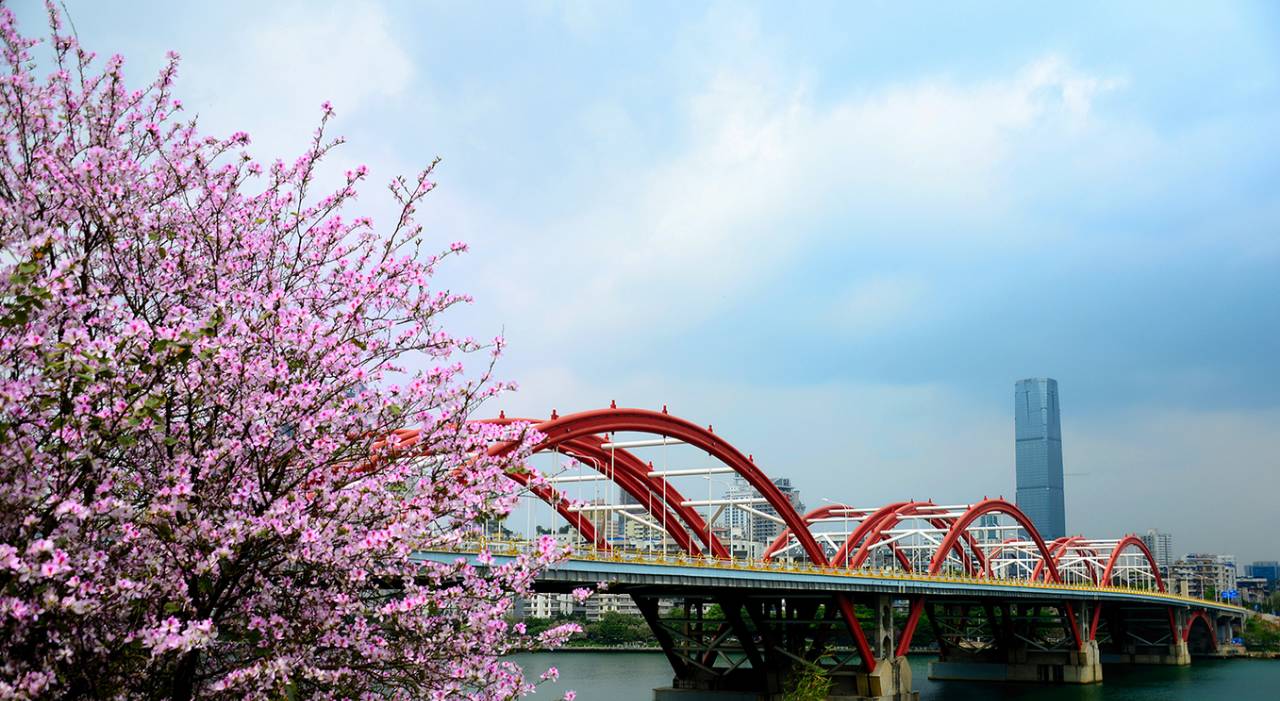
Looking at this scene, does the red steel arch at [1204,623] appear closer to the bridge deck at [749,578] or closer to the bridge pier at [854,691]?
the bridge deck at [749,578]

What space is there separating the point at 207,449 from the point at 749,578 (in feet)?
116

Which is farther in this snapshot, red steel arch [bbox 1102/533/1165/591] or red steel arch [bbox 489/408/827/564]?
red steel arch [bbox 1102/533/1165/591]

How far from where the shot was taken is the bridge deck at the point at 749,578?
32.5 m

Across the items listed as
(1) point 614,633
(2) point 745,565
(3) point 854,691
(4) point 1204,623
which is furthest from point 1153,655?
(2) point 745,565

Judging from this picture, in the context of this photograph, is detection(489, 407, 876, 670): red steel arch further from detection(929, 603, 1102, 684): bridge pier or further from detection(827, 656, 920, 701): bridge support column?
detection(929, 603, 1102, 684): bridge pier

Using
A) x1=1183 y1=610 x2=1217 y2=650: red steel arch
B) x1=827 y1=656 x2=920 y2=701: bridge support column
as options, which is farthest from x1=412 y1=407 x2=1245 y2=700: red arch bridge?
x1=1183 y1=610 x2=1217 y2=650: red steel arch

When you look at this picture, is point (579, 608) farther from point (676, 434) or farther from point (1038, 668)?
point (676, 434)

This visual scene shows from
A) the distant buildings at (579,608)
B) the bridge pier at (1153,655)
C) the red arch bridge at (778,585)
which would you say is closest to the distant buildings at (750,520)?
the red arch bridge at (778,585)

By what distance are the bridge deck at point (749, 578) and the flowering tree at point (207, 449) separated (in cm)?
1092

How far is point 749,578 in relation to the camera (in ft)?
136

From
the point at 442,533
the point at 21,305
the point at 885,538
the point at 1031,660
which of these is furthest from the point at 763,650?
the point at 21,305

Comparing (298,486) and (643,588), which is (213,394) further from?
(643,588)

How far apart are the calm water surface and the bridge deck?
227 inches

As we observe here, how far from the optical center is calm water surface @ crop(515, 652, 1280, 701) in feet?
202
